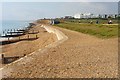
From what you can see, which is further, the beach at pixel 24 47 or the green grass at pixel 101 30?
the green grass at pixel 101 30

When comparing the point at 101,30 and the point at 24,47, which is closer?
the point at 24,47

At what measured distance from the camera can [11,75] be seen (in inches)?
433

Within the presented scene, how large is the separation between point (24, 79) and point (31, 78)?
297 mm

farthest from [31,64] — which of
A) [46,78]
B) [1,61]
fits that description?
[1,61]

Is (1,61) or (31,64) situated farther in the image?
(1,61)

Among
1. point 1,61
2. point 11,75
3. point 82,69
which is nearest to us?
point 11,75

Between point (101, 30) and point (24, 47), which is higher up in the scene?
point (101, 30)

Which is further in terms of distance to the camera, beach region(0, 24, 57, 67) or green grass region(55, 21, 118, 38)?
green grass region(55, 21, 118, 38)

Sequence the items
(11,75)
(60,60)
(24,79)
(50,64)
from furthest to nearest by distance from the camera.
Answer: (60,60), (50,64), (11,75), (24,79)

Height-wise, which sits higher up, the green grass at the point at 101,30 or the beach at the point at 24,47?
the green grass at the point at 101,30

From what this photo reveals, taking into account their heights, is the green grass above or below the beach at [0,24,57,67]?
above

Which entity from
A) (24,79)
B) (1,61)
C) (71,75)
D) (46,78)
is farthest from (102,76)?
(1,61)

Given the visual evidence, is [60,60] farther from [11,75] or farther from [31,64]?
[11,75]

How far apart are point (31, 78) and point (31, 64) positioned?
2969 millimetres
